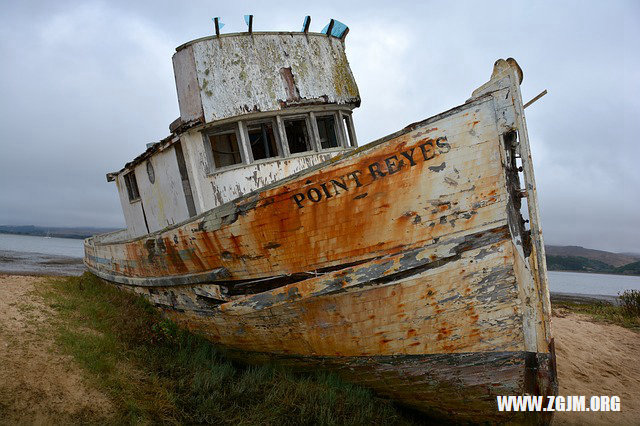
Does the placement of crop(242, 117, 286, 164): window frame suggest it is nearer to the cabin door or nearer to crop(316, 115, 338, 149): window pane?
crop(316, 115, 338, 149): window pane

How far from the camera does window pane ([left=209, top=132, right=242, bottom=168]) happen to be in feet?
17.2

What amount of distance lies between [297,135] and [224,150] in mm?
926

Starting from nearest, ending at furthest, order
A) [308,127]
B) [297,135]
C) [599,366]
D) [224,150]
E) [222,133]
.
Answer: [222,133] < [224,150] < [308,127] < [297,135] < [599,366]

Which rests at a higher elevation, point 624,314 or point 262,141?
point 262,141

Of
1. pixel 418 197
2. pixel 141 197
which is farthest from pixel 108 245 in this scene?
pixel 418 197

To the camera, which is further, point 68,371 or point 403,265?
point 68,371

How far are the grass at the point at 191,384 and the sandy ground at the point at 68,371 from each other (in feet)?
0.58

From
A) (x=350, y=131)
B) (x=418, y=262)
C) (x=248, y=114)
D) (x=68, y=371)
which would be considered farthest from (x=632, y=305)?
(x=68, y=371)

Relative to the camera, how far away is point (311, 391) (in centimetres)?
410

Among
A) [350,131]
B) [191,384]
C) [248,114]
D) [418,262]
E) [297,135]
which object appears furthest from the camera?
[350,131]

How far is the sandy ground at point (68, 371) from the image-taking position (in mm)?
3576

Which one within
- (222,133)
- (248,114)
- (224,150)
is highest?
(248,114)

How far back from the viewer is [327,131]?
228 inches

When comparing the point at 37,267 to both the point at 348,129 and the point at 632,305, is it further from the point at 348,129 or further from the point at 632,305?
the point at 632,305
